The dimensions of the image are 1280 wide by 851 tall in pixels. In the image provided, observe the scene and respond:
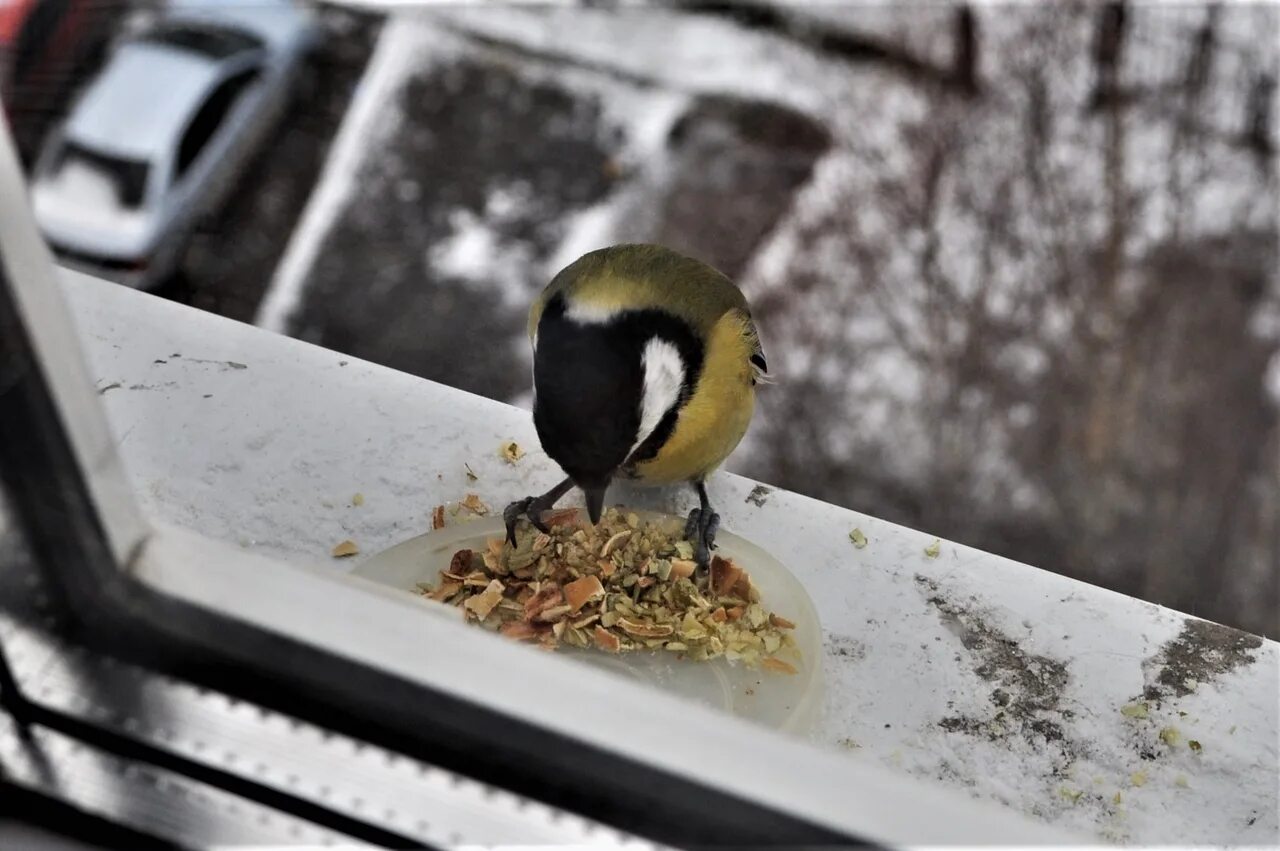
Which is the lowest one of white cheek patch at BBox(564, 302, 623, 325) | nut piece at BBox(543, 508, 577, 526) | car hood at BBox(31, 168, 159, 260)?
nut piece at BBox(543, 508, 577, 526)

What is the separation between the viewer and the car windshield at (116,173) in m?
3.04

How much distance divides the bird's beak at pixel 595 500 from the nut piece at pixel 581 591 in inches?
2.2

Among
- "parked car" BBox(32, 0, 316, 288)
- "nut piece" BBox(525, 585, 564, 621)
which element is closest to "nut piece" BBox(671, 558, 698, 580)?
"nut piece" BBox(525, 585, 564, 621)

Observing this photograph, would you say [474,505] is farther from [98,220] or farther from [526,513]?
[98,220]

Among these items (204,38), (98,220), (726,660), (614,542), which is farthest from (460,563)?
(204,38)

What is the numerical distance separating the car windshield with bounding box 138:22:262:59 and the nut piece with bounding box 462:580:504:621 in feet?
8.87

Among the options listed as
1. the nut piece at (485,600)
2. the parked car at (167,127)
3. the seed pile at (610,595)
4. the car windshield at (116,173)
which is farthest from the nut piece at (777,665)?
the car windshield at (116,173)

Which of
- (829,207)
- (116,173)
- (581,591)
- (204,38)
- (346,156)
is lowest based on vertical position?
(829,207)

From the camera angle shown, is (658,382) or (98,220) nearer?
(658,382)

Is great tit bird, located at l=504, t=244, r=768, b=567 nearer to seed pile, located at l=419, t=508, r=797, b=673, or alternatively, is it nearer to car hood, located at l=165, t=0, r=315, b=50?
seed pile, located at l=419, t=508, r=797, b=673

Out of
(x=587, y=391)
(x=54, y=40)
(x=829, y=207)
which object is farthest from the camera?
(x=829, y=207)

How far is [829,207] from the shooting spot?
3.45 meters

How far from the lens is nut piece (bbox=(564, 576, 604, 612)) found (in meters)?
1.17

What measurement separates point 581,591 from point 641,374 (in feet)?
0.70
